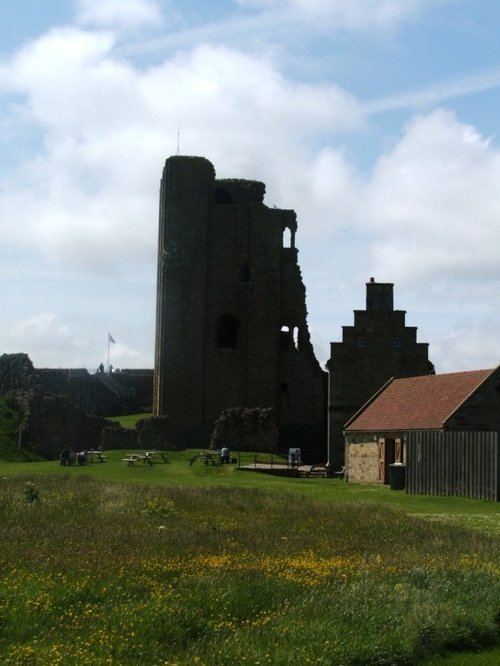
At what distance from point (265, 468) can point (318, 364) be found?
71.6ft

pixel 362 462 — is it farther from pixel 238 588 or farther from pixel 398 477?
pixel 238 588

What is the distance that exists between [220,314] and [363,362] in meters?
14.5

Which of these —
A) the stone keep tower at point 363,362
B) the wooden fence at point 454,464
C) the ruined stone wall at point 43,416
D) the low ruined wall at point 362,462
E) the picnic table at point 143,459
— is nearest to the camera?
the wooden fence at point 454,464

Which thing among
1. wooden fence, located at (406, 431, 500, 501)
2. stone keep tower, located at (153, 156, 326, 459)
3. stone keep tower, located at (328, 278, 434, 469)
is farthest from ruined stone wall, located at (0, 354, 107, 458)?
wooden fence, located at (406, 431, 500, 501)

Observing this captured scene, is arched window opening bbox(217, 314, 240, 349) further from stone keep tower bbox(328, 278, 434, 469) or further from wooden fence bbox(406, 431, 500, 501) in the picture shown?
wooden fence bbox(406, 431, 500, 501)

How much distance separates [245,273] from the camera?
6481cm

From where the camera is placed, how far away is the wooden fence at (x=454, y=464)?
28734mm

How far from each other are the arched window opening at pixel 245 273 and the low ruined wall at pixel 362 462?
2364cm

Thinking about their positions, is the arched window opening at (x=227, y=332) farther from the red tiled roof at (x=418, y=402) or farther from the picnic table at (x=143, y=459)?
the red tiled roof at (x=418, y=402)

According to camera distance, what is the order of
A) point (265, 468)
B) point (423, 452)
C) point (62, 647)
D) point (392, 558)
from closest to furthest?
point (62, 647)
point (392, 558)
point (423, 452)
point (265, 468)

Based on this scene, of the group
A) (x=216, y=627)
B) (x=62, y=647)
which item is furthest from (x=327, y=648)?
(x=62, y=647)

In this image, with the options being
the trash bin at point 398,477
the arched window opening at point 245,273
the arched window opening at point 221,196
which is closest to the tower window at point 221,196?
the arched window opening at point 221,196

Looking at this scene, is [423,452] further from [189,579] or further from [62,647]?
[62,647]

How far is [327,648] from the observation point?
8.97m
